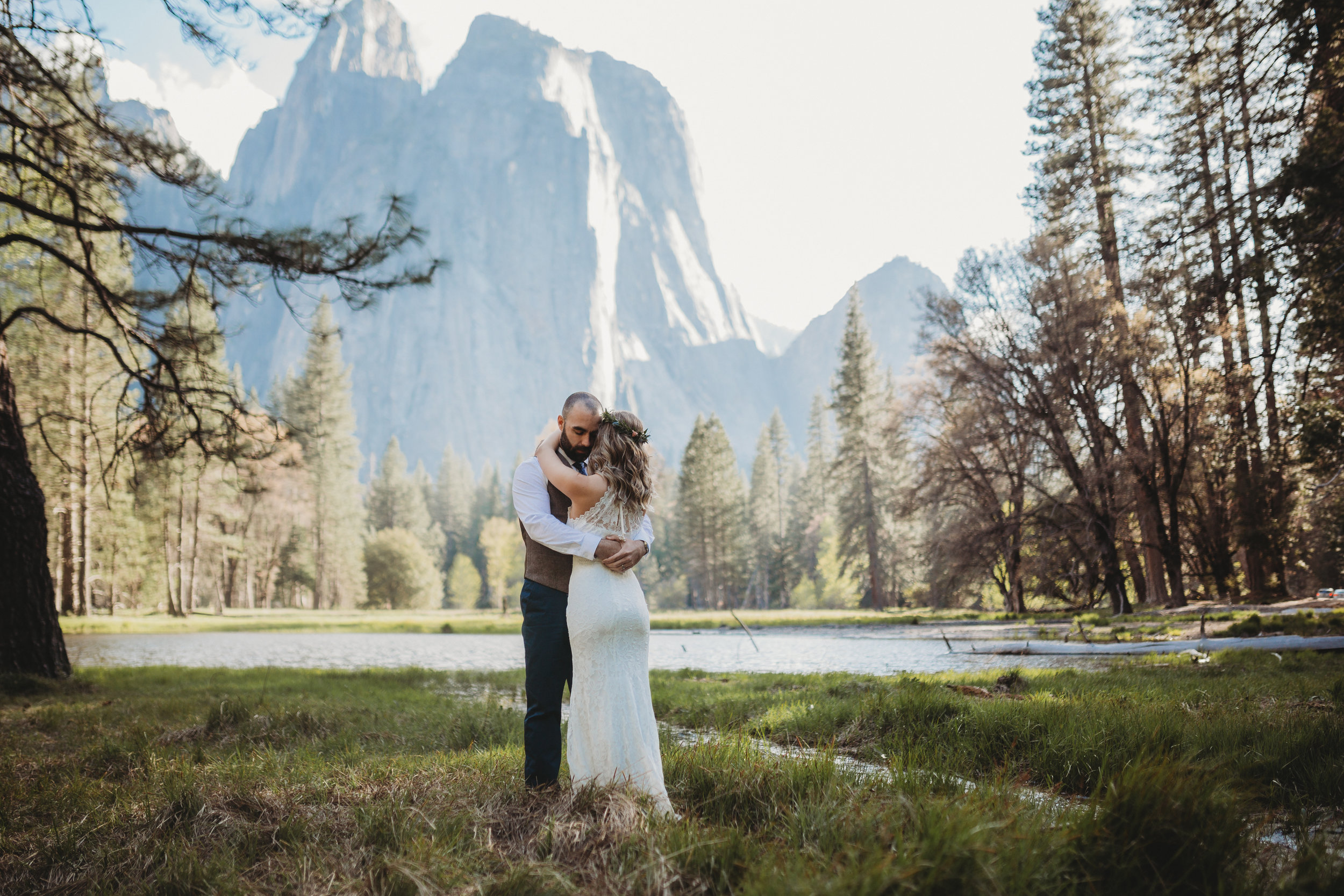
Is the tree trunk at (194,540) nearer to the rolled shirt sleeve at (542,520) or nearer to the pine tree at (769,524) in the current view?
the rolled shirt sleeve at (542,520)

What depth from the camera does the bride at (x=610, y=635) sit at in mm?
3340

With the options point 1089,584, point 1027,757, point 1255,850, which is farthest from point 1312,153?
point 1089,584

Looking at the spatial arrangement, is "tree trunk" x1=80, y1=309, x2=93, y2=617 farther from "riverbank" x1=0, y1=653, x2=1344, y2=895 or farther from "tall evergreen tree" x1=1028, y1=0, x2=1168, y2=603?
"tall evergreen tree" x1=1028, y1=0, x2=1168, y2=603

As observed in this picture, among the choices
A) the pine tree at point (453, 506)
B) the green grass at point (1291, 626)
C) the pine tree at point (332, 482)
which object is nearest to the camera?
the green grass at point (1291, 626)

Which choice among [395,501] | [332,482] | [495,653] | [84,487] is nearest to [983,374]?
[495,653]

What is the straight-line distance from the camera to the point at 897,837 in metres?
2.20

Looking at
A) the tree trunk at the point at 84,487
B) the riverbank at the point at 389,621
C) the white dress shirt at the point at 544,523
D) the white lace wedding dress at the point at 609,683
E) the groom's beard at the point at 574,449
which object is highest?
the tree trunk at the point at 84,487

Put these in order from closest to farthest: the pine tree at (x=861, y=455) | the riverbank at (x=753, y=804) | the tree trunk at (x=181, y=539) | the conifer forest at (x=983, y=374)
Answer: the riverbank at (x=753, y=804) → the conifer forest at (x=983, y=374) → the tree trunk at (x=181, y=539) → the pine tree at (x=861, y=455)

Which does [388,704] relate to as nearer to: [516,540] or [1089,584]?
[1089,584]

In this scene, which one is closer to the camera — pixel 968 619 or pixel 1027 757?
pixel 1027 757

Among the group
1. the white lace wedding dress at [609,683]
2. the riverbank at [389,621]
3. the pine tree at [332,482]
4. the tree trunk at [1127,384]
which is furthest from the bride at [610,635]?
the pine tree at [332,482]

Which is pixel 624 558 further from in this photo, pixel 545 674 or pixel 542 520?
pixel 545 674

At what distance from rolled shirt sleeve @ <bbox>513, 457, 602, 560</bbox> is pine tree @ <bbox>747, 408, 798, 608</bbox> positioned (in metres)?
60.3

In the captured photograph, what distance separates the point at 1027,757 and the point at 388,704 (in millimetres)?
6544
